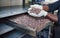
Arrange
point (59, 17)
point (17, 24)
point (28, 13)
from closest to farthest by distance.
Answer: point (17, 24), point (59, 17), point (28, 13)

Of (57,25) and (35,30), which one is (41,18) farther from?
(35,30)

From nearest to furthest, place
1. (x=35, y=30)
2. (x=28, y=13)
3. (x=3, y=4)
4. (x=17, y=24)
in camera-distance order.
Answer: (x=35, y=30)
(x=17, y=24)
(x=28, y=13)
(x=3, y=4)

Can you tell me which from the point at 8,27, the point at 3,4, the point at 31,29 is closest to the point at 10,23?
the point at 8,27

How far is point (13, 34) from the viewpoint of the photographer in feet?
4.29

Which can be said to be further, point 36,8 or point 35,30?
point 36,8

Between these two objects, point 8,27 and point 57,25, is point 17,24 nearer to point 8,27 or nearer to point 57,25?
point 8,27

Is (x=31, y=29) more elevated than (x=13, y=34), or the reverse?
(x=31, y=29)

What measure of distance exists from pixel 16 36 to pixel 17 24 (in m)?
0.19

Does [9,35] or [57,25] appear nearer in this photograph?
[9,35]

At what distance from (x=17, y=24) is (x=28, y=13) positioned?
0.37 metres

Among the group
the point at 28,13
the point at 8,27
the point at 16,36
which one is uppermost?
the point at 28,13

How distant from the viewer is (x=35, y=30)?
1.04m

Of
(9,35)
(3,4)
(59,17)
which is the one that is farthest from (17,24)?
(3,4)

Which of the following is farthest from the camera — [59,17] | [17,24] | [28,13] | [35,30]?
[28,13]
